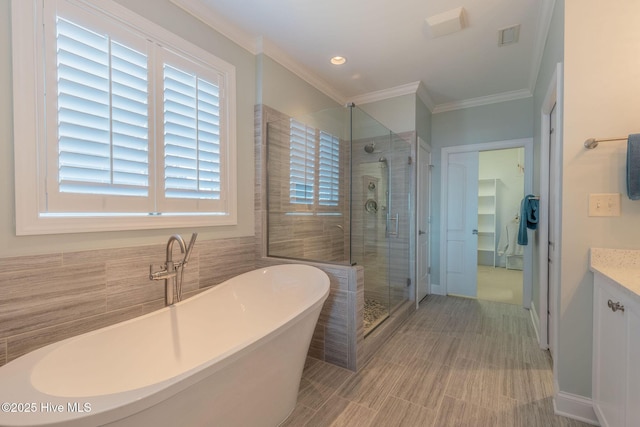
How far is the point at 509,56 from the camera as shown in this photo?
2.73 m

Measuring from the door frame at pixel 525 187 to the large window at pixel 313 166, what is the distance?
1.91 meters

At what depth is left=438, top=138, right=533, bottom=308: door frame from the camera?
134 inches

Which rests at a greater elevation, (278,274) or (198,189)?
(198,189)

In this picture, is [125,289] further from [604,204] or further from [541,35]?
[541,35]

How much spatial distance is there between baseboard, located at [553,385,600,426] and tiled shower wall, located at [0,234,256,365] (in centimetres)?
247

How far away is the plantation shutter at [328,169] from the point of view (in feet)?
9.91

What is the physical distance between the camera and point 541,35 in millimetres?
2336

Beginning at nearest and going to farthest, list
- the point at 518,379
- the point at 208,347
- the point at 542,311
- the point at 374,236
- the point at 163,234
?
the point at 208,347 → the point at 163,234 → the point at 518,379 → the point at 542,311 → the point at 374,236

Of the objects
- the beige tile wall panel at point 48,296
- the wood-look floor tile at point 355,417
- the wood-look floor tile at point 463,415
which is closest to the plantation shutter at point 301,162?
the beige tile wall panel at point 48,296

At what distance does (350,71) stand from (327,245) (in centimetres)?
192

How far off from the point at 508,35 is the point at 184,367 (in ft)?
11.5

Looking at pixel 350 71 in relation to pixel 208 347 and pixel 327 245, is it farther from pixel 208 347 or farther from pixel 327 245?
pixel 208 347

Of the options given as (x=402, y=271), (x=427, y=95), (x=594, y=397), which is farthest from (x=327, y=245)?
(x=427, y=95)

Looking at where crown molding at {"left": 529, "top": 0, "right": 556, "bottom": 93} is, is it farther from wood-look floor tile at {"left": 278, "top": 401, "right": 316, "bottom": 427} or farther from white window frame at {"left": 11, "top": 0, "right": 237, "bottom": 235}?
wood-look floor tile at {"left": 278, "top": 401, "right": 316, "bottom": 427}
